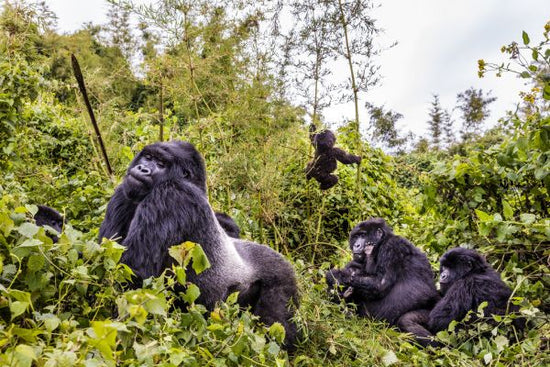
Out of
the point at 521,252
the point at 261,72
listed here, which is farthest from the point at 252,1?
the point at 521,252

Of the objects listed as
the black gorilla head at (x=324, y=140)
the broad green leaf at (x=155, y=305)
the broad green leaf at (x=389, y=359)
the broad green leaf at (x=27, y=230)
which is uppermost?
the black gorilla head at (x=324, y=140)

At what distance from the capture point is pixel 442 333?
312cm

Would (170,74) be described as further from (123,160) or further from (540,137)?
(540,137)

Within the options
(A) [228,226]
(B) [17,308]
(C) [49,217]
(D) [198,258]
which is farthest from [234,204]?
(B) [17,308]

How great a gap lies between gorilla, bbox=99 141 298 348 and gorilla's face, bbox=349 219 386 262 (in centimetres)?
107

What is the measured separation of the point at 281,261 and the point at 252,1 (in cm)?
247

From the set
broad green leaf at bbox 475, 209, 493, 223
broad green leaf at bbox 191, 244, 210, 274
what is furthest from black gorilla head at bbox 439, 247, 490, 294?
broad green leaf at bbox 191, 244, 210, 274

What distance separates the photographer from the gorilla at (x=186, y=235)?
2.66m

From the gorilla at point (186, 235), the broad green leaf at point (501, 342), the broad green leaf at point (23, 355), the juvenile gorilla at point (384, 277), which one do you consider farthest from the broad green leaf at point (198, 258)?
the juvenile gorilla at point (384, 277)

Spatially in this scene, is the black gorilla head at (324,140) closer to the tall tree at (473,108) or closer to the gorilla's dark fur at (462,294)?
the gorilla's dark fur at (462,294)

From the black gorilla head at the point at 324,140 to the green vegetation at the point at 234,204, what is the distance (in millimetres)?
223

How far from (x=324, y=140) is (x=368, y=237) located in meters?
1.10

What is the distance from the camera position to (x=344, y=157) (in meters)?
4.90

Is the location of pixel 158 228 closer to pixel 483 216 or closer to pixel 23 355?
pixel 23 355
